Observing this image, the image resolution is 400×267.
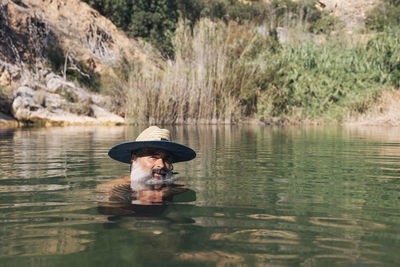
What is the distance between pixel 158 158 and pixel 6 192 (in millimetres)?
1447

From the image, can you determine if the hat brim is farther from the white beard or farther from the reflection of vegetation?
the reflection of vegetation

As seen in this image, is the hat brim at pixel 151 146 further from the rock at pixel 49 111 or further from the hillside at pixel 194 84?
the rock at pixel 49 111

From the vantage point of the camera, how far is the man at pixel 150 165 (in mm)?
3520

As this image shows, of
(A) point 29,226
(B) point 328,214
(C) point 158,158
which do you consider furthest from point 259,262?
(C) point 158,158

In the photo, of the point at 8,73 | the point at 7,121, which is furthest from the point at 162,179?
the point at 8,73

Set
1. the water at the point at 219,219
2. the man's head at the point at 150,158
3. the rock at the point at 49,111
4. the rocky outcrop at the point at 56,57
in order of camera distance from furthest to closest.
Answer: the rocky outcrop at the point at 56,57 → the rock at the point at 49,111 → the man's head at the point at 150,158 → the water at the point at 219,219

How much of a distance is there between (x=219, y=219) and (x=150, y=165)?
1039 mm

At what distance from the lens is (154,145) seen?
3.56 meters

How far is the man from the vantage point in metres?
3.52

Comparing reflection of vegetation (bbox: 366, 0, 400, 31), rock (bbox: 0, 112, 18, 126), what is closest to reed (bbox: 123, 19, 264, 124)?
rock (bbox: 0, 112, 18, 126)

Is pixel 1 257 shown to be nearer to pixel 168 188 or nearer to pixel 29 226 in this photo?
pixel 29 226

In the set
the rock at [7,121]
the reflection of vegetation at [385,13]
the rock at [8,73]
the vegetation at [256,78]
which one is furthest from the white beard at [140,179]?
the reflection of vegetation at [385,13]

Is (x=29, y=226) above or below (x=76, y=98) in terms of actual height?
below

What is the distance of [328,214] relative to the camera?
2.96 meters
